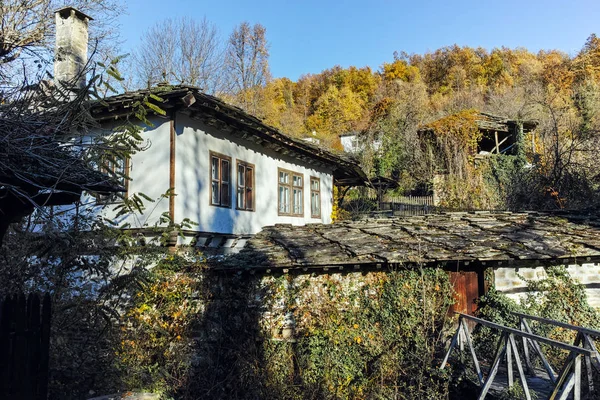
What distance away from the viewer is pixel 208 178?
986 centimetres

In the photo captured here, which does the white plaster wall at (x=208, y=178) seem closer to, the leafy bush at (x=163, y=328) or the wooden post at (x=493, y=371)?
the leafy bush at (x=163, y=328)

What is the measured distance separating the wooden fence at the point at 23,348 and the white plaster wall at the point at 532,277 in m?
7.63

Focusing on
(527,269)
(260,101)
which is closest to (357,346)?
(527,269)

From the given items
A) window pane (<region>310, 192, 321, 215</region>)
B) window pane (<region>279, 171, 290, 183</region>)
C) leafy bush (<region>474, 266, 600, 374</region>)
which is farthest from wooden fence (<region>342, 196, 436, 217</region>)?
leafy bush (<region>474, 266, 600, 374</region>)

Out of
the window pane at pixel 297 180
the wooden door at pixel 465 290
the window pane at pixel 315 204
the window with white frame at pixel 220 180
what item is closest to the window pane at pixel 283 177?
the window pane at pixel 297 180

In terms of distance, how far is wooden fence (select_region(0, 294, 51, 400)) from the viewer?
2.88 meters

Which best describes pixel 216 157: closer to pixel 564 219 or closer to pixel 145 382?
pixel 145 382

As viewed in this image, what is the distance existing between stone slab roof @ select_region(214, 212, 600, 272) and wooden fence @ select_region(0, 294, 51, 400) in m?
4.77

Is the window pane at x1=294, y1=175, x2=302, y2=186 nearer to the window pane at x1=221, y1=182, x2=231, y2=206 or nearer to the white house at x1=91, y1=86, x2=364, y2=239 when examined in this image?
the white house at x1=91, y1=86, x2=364, y2=239

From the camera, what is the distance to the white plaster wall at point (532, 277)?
8266mm

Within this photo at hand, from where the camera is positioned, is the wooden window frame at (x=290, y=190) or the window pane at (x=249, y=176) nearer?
the window pane at (x=249, y=176)

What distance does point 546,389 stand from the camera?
19.1ft

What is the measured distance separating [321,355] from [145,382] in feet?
9.89

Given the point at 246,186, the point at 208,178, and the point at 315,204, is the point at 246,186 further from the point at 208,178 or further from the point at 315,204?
the point at 315,204
